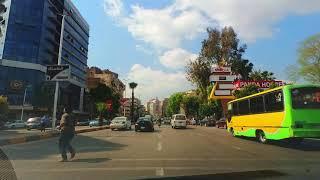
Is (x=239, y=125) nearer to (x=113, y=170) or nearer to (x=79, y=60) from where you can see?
(x=113, y=170)

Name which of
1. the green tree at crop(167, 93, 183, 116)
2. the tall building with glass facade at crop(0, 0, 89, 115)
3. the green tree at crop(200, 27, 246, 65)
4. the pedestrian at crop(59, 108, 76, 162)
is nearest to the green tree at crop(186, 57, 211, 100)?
the green tree at crop(200, 27, 246, 65)

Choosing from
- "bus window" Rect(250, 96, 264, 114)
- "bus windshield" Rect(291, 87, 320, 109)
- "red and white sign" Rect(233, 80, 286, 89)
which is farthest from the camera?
"red and white sign" Rect(233, 80, 286, 89)

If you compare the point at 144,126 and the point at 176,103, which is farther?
the point at 176,103

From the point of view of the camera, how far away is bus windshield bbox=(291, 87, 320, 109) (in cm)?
2098

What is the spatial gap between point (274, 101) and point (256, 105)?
127 inches

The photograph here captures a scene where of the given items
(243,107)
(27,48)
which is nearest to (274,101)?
(243,107)

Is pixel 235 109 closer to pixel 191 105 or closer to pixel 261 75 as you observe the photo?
pixel 261 75

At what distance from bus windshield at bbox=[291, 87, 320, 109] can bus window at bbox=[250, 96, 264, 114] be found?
3814 mm

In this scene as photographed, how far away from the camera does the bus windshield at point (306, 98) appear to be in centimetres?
2098

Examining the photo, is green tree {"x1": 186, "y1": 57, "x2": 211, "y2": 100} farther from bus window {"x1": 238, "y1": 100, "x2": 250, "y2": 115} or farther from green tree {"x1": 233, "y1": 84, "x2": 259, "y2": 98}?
bus window {"x1": 238, "y1": 100, "x2": 250, "y2": 115}

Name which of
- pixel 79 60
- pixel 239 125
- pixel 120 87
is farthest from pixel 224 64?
pixel 120 87

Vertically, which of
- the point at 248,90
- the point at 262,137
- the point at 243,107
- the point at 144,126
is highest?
the point at 248,90

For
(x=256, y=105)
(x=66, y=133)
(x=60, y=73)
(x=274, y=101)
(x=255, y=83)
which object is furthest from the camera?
(x=255, y=83)

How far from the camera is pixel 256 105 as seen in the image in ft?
85.4
